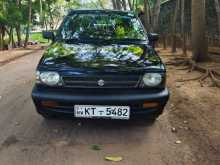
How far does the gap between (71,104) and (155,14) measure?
1713cm

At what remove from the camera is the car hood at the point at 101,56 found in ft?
17.5

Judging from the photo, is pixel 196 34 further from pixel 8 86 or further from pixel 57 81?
pixel 57 81

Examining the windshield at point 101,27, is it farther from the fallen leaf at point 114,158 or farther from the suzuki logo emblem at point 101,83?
the fallen leaf at point 114,158

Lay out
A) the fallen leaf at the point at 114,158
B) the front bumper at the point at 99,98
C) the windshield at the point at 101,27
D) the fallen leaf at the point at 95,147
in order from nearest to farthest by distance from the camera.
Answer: the fallen leaf at the point at 114,158 → the fallen leaf at the point at 95,147 → the front bumper at the point at 99,98 → the windshield at the point at 101,27

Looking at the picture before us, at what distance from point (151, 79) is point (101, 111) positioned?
745 millimetres

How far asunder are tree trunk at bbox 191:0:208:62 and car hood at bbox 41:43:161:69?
6062 millimetres

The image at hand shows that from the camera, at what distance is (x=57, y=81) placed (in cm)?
526

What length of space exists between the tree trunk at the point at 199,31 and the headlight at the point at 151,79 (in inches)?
273

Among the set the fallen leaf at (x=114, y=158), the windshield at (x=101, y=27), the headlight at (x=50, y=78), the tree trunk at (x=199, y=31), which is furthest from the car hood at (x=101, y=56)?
the tree trunk at (x=199, y=31)

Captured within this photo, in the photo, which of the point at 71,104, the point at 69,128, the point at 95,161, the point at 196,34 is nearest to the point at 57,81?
the point at 71,104

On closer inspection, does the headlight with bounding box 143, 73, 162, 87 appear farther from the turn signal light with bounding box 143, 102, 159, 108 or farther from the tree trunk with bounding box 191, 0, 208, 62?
the tree trunk with bounding box 191, 0, 208, 62

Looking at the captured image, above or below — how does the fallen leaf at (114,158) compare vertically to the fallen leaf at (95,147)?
below

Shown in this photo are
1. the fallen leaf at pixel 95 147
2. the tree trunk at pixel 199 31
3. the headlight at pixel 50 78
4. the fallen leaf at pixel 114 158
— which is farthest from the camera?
the tree trunk at pixel 199 31

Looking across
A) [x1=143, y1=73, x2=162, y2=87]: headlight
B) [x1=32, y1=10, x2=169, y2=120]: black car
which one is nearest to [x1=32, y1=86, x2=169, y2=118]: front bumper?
[x1=32, y1=10, x2=169, y2=120]: black car
